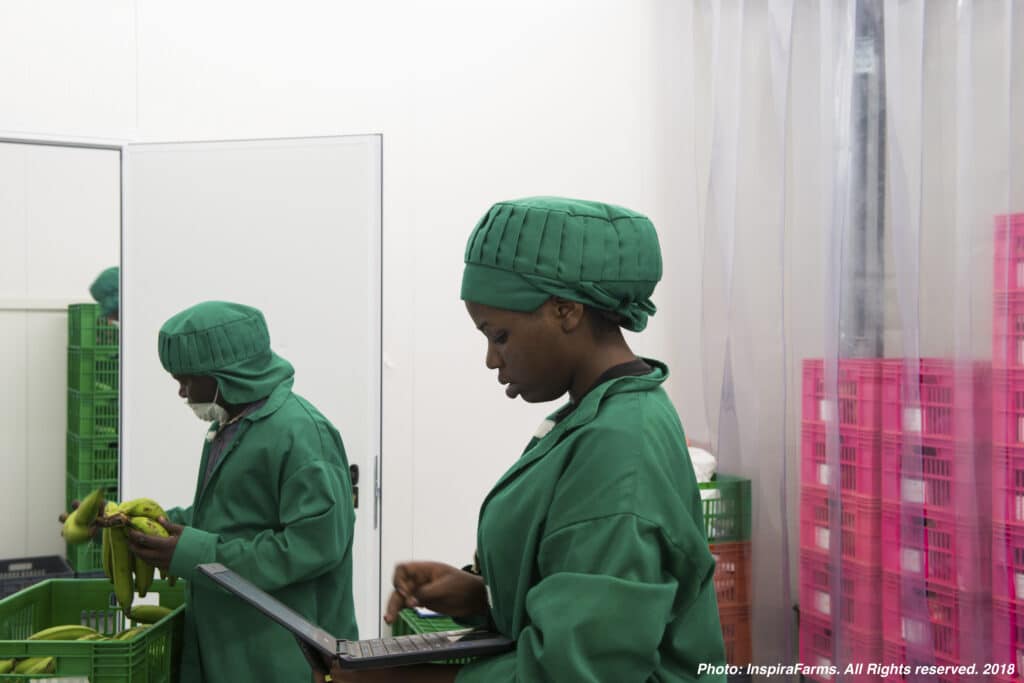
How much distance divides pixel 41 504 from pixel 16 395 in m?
0.44

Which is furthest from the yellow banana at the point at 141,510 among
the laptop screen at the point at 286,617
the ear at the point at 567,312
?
the ear at the point at 567,312

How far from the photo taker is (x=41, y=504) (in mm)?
3748

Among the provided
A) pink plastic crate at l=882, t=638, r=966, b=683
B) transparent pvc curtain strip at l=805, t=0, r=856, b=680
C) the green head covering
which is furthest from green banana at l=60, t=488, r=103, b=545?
pink plastic crate at l=882, t=638, r=966, b=683

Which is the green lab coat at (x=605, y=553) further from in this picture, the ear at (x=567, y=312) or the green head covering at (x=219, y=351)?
the green head covering at (x=219, y=351)

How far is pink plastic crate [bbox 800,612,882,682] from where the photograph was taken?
289 centimetres

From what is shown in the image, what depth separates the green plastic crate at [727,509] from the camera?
3.31m

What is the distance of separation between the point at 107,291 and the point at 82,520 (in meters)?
1.72

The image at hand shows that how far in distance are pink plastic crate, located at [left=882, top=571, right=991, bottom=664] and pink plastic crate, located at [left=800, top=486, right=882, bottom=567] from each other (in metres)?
0.10

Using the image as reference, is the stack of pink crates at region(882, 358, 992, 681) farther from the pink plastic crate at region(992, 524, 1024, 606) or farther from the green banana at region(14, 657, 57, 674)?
the green banana at region(14, 657, 57, 674)

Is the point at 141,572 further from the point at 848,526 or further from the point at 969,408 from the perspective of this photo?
the point at 969,408

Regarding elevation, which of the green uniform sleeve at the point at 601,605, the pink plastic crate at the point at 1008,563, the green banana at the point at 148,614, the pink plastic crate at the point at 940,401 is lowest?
the green banana at the point at 148,614

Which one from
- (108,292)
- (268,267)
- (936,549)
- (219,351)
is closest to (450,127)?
(268,267)

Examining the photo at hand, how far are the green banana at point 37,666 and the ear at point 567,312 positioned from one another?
130cm

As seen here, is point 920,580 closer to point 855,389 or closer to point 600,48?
point 855,389
